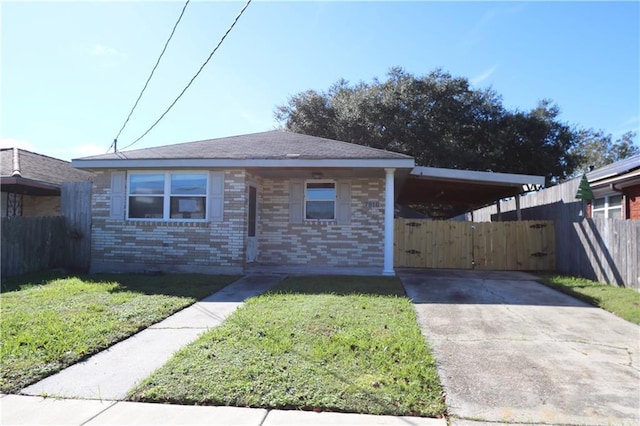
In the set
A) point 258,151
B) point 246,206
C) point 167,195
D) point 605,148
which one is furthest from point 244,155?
point 605,148

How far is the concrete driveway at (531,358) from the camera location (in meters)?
3.12

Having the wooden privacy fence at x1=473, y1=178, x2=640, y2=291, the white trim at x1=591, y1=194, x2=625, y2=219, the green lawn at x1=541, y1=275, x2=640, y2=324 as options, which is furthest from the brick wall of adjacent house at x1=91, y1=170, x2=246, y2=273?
the white trim at x1=591, y1=194, x2=625, y2=219

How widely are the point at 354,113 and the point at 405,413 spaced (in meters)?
20.9

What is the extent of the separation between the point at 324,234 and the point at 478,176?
4583mm

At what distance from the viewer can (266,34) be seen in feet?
25.0

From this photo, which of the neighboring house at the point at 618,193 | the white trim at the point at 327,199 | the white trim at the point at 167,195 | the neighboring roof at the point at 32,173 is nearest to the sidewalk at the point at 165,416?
the white trim at the point at 167,195

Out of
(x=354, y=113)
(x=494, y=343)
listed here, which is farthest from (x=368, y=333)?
(x=354, y=113)

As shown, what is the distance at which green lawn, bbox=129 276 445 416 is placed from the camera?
324 centimetres

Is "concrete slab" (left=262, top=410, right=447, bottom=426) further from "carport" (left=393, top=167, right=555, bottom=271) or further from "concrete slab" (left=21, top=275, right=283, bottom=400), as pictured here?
"carport" (left=393, top=167, right=555, bottom=271)

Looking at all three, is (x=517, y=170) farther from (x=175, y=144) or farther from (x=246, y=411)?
(x=246, y=411)

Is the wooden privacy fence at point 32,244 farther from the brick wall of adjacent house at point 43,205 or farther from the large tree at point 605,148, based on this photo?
the large tree at point 605,148

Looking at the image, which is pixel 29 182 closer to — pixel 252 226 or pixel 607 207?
pixel 252 226

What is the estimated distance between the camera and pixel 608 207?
11.2 meters

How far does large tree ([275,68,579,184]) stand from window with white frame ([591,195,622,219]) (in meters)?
10.6
